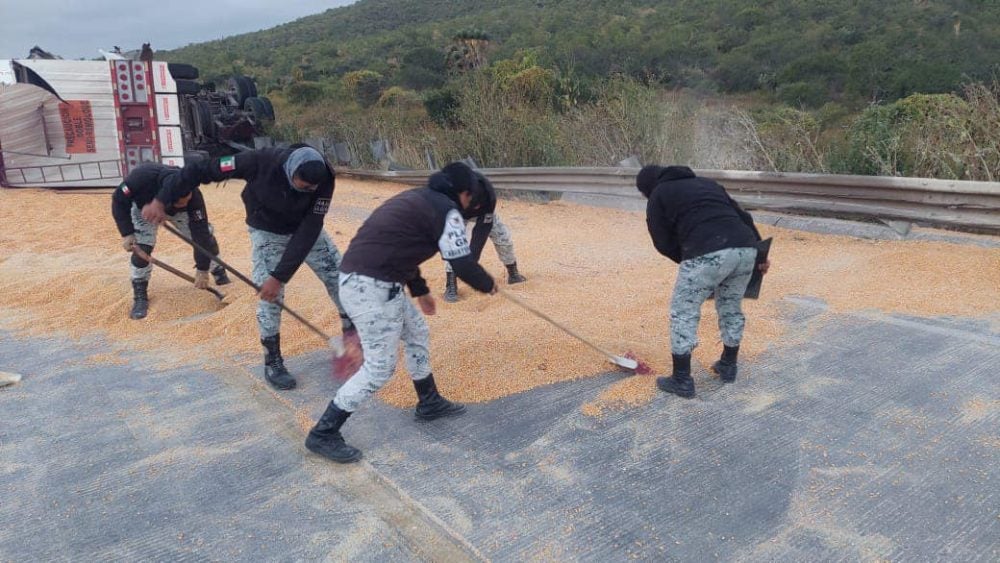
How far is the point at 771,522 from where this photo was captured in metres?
2.86

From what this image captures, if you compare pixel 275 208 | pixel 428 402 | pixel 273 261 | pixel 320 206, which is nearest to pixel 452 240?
pixel 428 402

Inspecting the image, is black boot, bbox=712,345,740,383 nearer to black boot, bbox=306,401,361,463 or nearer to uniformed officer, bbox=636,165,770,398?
uniformed officer, bbox=636,165,770,398

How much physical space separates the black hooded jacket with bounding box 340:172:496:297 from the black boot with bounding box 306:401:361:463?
0.72 meters

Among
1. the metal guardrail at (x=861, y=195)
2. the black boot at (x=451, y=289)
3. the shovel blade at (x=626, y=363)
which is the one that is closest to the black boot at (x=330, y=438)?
the shovel blade at (x=626, y=363)

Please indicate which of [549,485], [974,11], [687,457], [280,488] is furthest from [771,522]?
[974,11]

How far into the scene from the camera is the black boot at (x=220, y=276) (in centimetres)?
707

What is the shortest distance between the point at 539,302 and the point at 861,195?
3.94 m

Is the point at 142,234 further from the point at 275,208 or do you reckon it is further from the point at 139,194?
the point at 275,208

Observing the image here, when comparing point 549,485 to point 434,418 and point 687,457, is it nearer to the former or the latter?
point 687,457

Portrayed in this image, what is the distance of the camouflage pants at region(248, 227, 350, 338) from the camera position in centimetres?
463

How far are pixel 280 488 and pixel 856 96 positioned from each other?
28517 millimetres

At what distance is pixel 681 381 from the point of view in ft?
13.4

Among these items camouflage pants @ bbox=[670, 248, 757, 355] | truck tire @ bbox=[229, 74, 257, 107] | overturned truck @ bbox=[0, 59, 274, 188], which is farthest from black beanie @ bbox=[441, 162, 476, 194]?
truck tire @ bbox=[229, 74, 257, 107]

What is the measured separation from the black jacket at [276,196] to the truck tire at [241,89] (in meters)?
16.3
